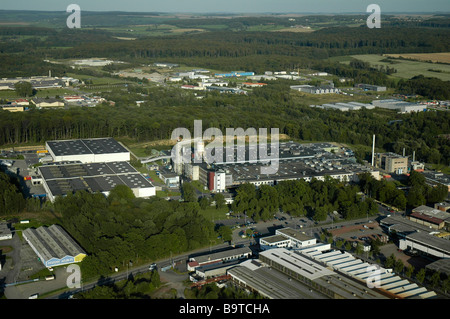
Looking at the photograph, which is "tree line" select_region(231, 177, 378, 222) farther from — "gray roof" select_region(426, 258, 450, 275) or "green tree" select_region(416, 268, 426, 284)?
"green tree" select_region(416, 268, 426, 284)

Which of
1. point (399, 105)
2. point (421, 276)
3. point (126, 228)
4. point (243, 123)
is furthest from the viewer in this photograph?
point (399, 105)

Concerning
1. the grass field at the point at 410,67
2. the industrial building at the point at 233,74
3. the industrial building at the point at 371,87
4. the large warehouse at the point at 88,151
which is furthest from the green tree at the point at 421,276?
the industrial building at the point at 233,74

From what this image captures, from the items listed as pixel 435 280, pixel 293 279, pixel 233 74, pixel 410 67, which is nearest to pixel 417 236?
pixel 435 280

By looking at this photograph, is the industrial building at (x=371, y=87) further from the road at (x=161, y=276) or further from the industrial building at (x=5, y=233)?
the industrial building at (x=5, y=233)

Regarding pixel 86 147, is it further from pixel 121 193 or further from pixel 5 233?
pixel 5 233

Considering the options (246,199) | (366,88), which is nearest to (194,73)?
(366,88)

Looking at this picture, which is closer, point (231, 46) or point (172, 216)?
point (172, 216)
